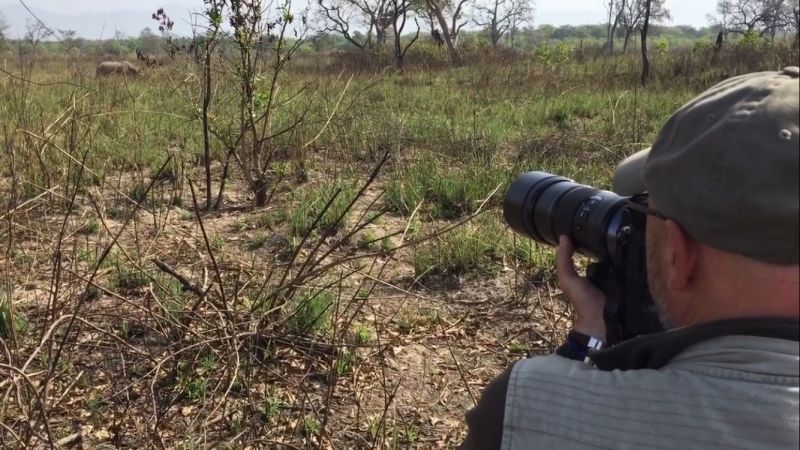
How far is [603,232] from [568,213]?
4.8 inches

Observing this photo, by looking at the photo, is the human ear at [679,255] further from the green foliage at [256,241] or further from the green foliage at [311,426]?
the green foliage at [256,241]

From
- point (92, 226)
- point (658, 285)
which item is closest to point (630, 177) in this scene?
point (658, 285)

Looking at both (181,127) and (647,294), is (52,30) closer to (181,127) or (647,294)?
(181,127)

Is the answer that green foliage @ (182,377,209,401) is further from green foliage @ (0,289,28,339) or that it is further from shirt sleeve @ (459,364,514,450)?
shirt sleeve @ (459,364,514,450)

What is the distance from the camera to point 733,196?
827 mm

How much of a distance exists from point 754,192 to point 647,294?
1.21ft

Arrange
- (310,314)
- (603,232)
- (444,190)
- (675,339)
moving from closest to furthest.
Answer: (675,339), (603,232), (310,314), (444,190)

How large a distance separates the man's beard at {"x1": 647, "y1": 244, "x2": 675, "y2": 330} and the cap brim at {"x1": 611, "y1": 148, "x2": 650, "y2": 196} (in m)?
0.30

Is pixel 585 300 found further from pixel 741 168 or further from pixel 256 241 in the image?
pixel 256 241

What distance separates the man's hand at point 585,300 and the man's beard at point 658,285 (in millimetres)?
147

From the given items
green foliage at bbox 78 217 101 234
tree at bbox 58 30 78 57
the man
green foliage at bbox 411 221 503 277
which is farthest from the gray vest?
tree at bbox 58 30 78 57

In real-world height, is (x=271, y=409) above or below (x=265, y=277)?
below

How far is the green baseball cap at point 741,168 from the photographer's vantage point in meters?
0.80

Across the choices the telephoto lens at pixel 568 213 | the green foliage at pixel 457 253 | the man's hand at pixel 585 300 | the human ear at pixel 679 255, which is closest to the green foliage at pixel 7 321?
the green foliage at pixel 457 253
